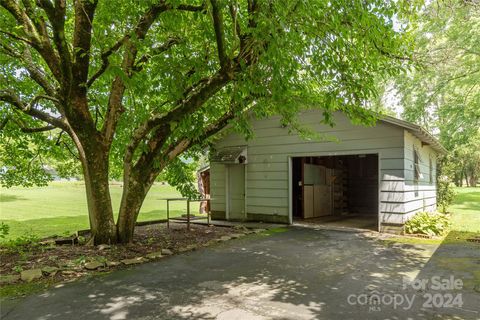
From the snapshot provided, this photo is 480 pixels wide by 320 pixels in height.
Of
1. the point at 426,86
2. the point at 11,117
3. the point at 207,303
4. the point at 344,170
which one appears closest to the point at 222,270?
the point at 207,303

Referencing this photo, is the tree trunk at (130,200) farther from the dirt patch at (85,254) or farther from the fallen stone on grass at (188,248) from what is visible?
the fallen stone on grass at (188,248)

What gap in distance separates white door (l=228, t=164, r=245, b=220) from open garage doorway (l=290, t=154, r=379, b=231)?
1913mm

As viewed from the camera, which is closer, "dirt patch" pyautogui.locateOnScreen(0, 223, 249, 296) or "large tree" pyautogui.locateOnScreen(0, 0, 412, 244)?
"large tree" pyautogui.locateOnScreen(0, 0, 412, 244)

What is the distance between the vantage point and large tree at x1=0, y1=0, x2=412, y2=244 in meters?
4.75

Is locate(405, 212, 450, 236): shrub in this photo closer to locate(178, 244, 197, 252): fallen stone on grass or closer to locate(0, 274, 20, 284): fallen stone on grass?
locate(178, 244, 197, 252): fallen stone on grass

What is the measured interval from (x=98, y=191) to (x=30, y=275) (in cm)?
196

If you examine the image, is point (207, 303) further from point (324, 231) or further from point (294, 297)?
point (324, 231)

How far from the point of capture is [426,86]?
49.1 feet

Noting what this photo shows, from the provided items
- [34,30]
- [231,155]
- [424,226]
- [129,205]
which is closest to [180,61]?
[34,30]

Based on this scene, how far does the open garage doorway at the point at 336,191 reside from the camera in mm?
11438

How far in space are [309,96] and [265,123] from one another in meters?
3.53

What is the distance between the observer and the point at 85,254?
5.86 m

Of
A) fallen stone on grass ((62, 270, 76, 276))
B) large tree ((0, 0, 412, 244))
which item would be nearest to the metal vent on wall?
large tree ((0, 0, 412, 244))

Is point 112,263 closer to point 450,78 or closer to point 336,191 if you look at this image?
point 336,191
